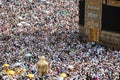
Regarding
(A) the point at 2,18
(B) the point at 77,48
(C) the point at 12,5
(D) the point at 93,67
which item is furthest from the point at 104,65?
(C) the point at 12,5

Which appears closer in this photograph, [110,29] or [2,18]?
[110,29]

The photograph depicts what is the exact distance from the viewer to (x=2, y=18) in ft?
98.0

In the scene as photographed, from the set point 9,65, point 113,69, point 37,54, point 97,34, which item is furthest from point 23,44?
point 113,69

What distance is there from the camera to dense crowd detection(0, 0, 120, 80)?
806 inches

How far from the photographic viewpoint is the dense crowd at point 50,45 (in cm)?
2047

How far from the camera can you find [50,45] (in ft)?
80.4

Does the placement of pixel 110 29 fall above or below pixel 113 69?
above

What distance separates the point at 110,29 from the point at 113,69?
12.4 feet

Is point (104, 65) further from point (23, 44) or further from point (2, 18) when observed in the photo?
point (2, 18)

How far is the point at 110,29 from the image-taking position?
23719 mm

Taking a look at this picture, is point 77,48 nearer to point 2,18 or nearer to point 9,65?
Answer: point 9,65

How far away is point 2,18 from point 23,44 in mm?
6147

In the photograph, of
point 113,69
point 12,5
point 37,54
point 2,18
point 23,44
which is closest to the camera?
point 113,69

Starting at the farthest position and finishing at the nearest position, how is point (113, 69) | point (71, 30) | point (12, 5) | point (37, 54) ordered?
point (12, 5)
point (71, 30)
point (37, 54)
point (113, 69)
